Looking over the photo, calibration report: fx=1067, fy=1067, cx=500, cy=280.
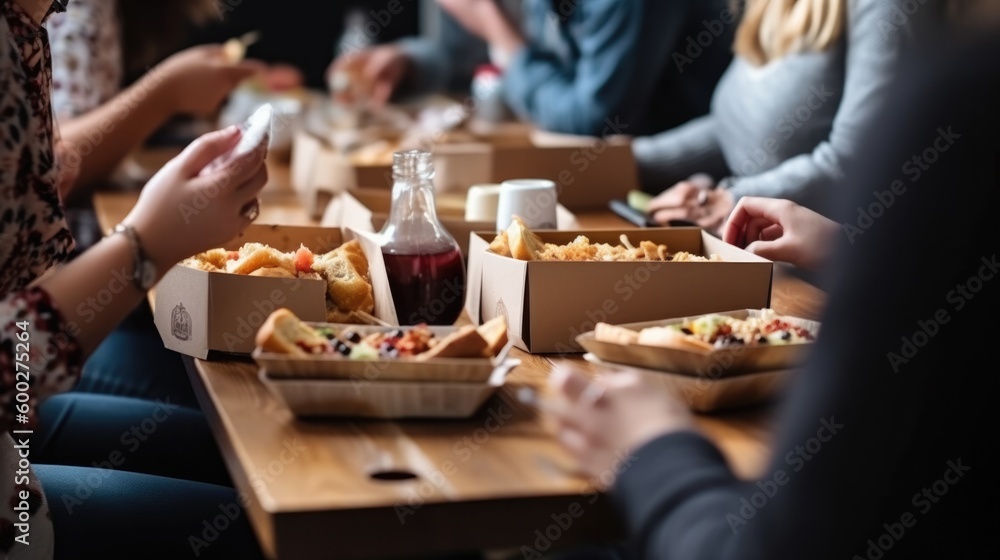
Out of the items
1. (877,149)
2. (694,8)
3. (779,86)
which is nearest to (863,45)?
(779,86)

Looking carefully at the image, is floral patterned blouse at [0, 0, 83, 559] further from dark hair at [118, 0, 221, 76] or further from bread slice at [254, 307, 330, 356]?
dark hair at [118, 0, 221, 76]

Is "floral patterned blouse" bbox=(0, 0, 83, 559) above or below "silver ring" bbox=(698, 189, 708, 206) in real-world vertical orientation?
above

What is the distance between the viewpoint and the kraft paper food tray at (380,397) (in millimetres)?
914

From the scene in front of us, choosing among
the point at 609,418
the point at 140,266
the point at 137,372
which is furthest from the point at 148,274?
the point at 137,372

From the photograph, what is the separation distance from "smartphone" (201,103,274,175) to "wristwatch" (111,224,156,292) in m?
0.10

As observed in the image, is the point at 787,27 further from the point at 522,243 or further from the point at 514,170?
the point at 522,243

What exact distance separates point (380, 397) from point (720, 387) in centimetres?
30

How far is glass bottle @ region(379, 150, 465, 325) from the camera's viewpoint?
3.92 ft

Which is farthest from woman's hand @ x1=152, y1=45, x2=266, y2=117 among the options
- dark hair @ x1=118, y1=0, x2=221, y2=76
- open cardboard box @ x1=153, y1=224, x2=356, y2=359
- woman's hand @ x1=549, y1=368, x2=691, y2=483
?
woman's hand @ x1=549, y1=368, x2=691, y2=483

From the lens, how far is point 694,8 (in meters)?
2.53

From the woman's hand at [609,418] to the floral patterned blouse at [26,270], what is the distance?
1.39 ft

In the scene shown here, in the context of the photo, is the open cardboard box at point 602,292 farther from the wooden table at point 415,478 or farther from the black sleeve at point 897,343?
the black sleeve at point 897,343

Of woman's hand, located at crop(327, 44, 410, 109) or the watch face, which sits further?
woman's hand, located at crop(327, 44, 410, 109)

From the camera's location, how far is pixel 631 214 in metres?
1.82
